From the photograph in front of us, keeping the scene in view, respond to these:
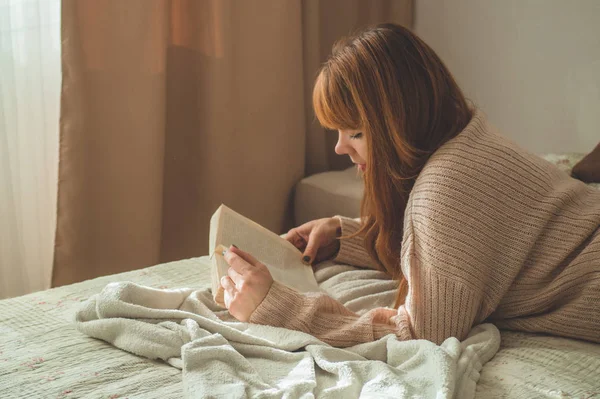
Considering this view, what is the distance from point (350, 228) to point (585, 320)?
1.73ft

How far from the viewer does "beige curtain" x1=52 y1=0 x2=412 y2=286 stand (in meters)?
1.80

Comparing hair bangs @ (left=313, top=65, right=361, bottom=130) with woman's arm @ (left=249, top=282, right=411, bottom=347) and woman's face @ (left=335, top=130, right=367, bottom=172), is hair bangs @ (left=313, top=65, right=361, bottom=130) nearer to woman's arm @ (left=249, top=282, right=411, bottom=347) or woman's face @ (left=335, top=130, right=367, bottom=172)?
woman's face @ (left=335, top=130, right=367, bottom=172)

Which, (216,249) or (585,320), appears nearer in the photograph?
(585,320)

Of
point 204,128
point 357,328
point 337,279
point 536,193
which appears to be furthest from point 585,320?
point 204,128

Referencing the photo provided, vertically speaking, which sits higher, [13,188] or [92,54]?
[92,54]

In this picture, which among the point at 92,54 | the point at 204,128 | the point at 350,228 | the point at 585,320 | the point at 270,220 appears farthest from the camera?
the point at 270,220

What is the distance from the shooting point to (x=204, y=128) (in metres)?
2.10

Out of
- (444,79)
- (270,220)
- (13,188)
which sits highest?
(444,79)

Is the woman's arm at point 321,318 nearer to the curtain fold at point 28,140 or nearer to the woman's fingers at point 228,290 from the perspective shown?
the woman's fingers at point 228,290

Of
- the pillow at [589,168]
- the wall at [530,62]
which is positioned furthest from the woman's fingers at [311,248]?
the wall at [530,62]

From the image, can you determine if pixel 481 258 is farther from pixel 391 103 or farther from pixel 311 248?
pixel 311 248

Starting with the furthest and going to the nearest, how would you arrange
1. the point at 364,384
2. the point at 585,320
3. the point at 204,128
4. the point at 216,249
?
the point at 204,128 < the point at 216,249 < the point at 585,320 < the point at 364,384

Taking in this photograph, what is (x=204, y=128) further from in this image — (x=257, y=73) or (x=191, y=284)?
(x=191, y=284)

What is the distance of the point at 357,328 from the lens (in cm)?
104
